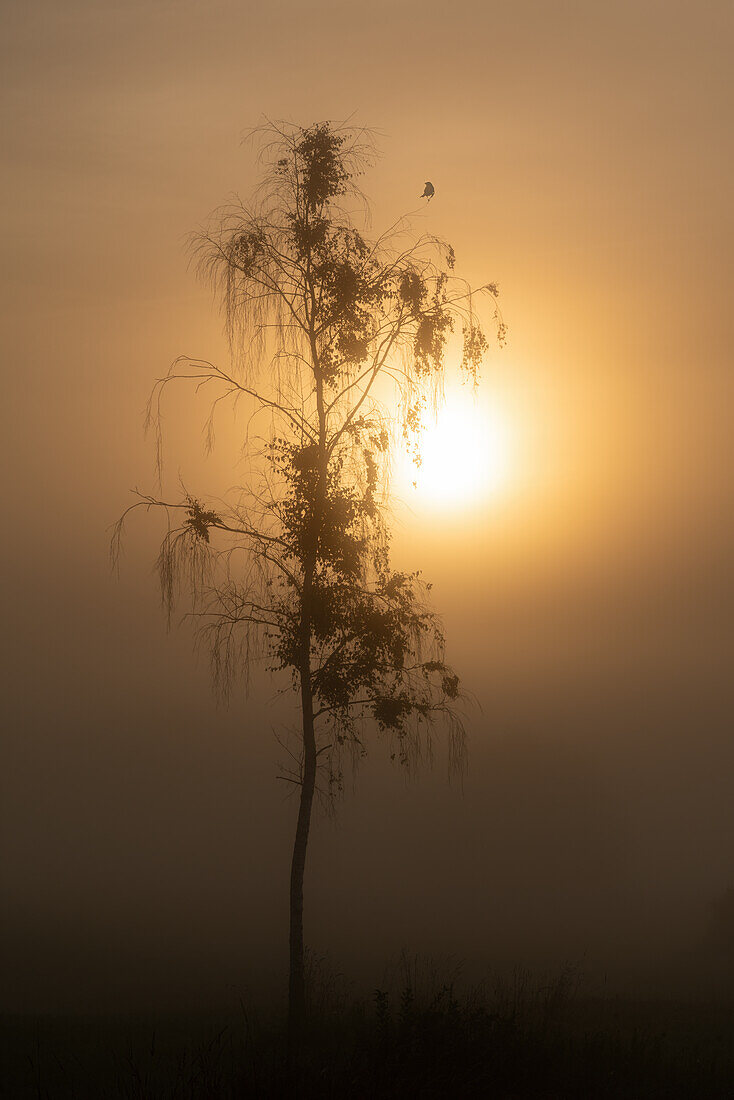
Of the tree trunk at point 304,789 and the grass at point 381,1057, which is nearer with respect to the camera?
the grass at point 381,1057

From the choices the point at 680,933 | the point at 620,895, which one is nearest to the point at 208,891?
the point at 620,895

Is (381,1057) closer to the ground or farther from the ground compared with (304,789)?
closer to the ground

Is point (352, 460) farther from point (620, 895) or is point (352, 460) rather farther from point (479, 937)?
point (620, 895)

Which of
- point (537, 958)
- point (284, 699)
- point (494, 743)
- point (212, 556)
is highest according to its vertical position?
point (494, 743)

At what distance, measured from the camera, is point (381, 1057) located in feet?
41.9

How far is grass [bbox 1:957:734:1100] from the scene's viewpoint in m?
11.5

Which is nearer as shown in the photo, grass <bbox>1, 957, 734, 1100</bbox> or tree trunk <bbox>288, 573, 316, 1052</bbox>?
grass <bbox>1, 957, 734, 1100</bbox>

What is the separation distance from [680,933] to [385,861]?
72.8 metres

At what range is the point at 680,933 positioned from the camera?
4306 inches

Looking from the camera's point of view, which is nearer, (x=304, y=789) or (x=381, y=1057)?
(x=381, y=1057)

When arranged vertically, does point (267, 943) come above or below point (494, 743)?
below

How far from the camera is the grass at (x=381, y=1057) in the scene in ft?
37.7

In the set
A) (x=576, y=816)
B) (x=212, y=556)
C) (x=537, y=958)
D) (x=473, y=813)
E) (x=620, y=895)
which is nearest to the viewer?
(x=212, y=556)

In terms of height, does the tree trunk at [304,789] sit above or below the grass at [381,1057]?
above
